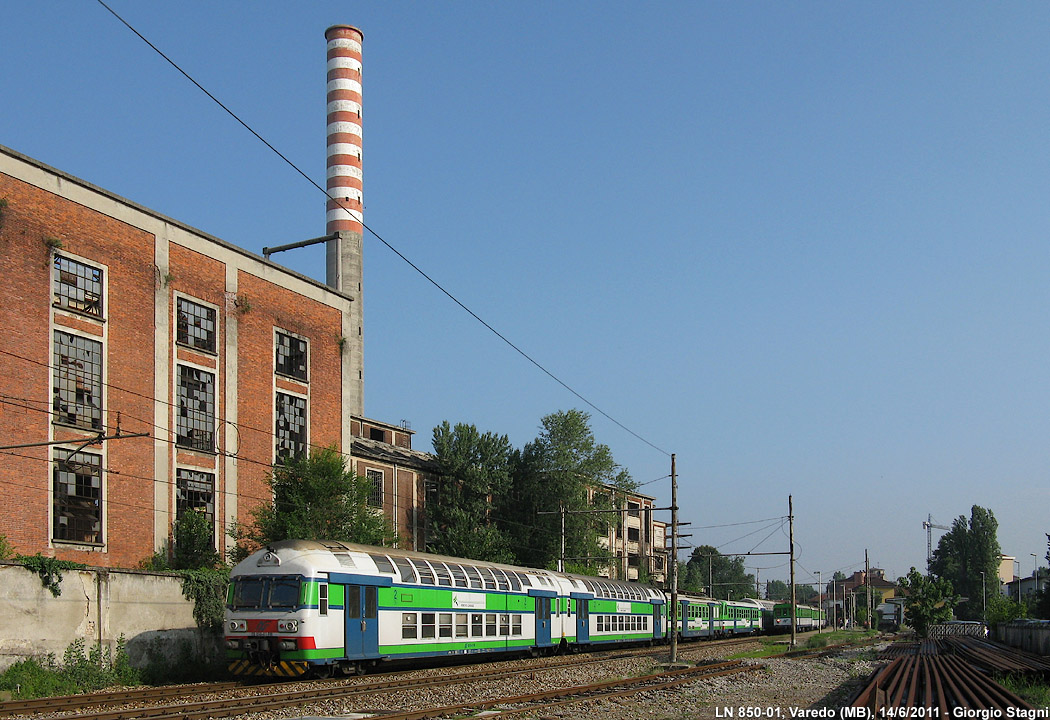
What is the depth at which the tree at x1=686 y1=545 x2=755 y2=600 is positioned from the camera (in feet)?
548

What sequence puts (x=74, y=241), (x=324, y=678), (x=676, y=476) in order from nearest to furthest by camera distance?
1. (x=324, y=678)
2. (x=74, y=241)
3. (x=676, y=476)

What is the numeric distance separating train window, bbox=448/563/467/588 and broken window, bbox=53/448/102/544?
1232 centimetres

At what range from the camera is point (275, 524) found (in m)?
38.5

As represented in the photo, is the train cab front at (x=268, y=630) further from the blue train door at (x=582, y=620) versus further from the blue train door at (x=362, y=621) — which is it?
the blue train door at (x=582, y=620)

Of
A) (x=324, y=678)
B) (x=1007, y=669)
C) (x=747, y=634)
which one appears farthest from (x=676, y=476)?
(x=747, y=634)

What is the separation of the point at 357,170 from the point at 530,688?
2095 inches

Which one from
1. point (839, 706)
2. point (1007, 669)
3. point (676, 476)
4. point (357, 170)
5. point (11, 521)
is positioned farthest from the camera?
point (357, 170)

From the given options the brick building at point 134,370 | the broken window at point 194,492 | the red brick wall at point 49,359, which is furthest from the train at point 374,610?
the broken window at point 194,492

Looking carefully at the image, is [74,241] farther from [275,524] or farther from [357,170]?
[357,170]

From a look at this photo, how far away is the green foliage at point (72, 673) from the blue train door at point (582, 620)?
18569 millimetres

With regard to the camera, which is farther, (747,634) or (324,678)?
(747,634)

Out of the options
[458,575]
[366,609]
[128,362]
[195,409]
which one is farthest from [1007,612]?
[128,362]

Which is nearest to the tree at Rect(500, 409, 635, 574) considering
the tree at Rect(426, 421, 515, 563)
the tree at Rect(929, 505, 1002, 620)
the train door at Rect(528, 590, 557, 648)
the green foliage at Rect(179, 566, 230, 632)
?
the tree at Rect(426, 421, 515, 563)

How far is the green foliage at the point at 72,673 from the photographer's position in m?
24.2
